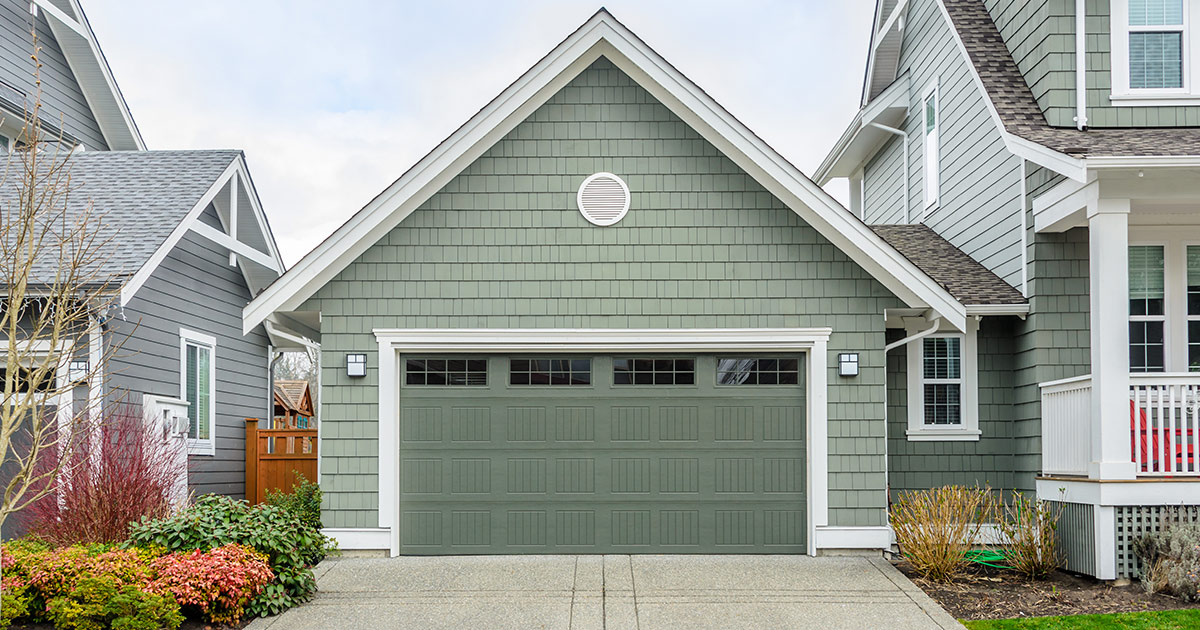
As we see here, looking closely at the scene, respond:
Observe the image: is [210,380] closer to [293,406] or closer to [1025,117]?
[293,406]

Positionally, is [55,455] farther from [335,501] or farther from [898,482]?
[898,482]

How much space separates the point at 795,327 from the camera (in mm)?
10867

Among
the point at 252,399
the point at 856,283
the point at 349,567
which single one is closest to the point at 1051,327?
the point at 856,283

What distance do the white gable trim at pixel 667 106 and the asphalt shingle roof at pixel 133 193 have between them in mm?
2101

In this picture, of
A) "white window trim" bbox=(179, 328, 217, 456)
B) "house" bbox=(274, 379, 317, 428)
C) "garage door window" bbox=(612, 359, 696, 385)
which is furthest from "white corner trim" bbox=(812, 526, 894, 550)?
"house" bbox=(274, 379, 317, 428)

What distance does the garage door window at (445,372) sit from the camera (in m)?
11.1

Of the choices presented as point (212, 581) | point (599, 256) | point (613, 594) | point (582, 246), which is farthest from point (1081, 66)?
point (212, 581)

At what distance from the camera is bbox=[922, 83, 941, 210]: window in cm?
1440

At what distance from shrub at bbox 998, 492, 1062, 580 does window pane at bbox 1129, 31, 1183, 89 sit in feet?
15.0

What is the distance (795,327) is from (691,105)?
243 cm

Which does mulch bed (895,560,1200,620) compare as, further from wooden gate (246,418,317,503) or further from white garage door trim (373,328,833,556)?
wooden gate (246,418,317,503)

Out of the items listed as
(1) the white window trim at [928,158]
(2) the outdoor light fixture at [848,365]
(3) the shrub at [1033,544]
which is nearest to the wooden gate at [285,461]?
(2) the outdoor light fixture at [848,365]

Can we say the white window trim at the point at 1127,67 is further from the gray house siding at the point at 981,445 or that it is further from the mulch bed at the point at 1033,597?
the mulch bed at the point at 1033,597

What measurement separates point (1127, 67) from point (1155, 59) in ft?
1.03
